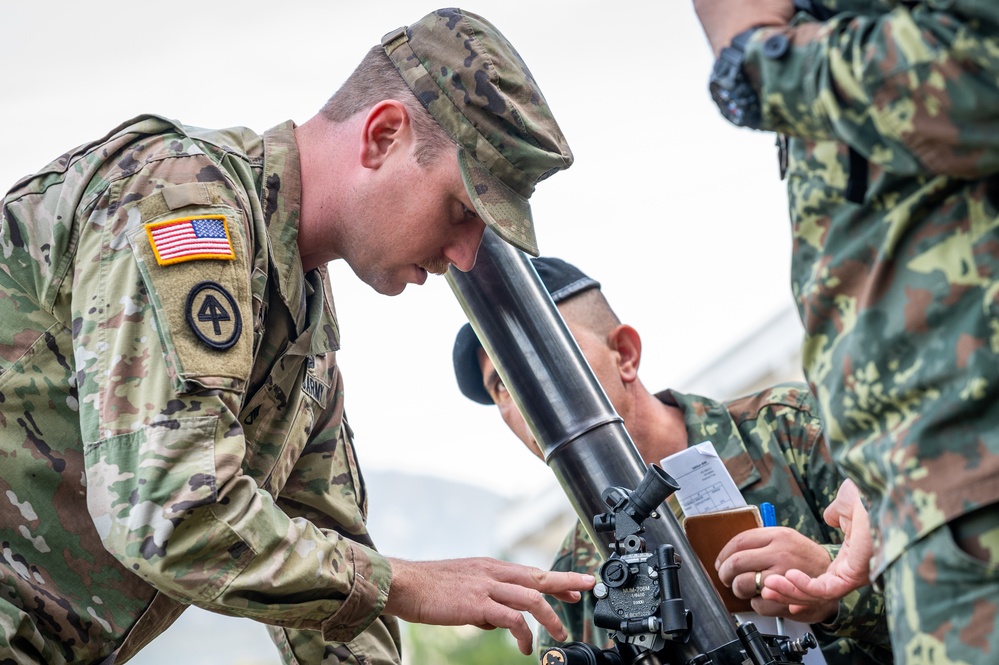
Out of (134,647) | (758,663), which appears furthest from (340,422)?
(758,663)

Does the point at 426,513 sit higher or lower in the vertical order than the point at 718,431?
lower

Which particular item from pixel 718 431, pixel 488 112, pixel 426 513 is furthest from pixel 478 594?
pixel 426 513

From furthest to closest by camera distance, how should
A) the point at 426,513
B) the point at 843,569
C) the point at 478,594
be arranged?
the point at 426,513
the point at 478,594
the point at 843,569

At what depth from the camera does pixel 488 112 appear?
2766 mm

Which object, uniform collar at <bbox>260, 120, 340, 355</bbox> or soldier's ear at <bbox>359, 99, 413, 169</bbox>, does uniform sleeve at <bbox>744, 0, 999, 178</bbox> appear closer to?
soldier's ear at <bbox>359, 99, 413, 169</bbox>

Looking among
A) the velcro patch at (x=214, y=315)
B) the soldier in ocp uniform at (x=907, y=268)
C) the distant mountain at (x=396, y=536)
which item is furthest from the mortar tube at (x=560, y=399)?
the distant mountain at (x=396, y=536)

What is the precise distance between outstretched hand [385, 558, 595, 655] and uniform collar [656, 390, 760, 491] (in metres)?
1.27

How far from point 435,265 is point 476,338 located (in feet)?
4.40

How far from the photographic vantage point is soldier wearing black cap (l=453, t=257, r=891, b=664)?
292 cm

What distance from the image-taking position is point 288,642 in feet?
10.5

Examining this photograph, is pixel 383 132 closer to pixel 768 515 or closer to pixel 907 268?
pixel 768 515

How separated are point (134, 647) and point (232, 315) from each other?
949 mm

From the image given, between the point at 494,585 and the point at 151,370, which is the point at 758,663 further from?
the point at 151,370

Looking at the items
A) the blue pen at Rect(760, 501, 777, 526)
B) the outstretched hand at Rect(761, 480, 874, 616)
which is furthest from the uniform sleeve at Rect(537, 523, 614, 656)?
the outstretched hand at Rect(761, 480, 874, 616)
